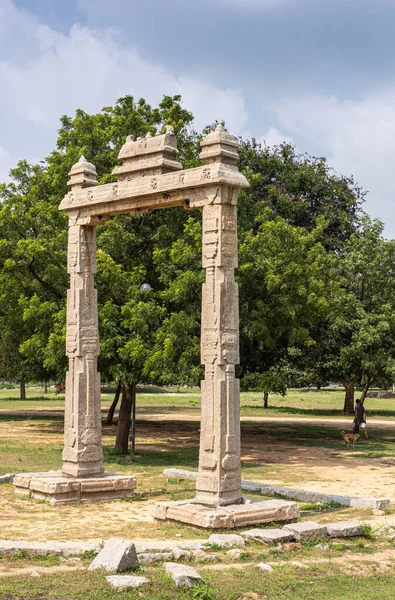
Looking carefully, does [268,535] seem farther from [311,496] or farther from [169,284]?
[169,284]

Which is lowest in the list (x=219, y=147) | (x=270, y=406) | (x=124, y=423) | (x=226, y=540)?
(x=270, y=406)

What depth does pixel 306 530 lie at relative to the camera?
10711mm

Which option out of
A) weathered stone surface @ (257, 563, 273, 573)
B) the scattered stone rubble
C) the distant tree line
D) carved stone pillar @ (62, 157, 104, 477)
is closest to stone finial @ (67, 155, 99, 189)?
carved stone pillar @ (62, 157, 104, 477)

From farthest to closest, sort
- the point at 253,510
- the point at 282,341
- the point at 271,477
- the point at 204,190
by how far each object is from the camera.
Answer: the point at 282,341
the point at 271,477
the point at 204,190
the point at 253,510

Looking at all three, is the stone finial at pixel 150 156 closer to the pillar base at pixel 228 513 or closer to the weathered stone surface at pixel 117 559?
the pillar base at pixel 228 513

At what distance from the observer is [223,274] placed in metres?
12.2

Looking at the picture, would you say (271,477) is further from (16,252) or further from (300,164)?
(300,164)

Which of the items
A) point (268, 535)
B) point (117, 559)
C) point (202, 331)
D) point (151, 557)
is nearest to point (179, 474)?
point (202, 331)

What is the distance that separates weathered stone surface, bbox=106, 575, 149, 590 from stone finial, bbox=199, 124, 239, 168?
6.74 m

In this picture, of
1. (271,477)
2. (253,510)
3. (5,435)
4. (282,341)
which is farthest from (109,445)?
(253,510)

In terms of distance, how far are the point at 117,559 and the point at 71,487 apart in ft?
17.4

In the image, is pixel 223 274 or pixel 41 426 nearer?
pixel 223 274

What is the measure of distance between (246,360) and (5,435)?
9055 mm

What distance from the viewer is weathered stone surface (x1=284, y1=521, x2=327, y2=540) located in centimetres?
1064
